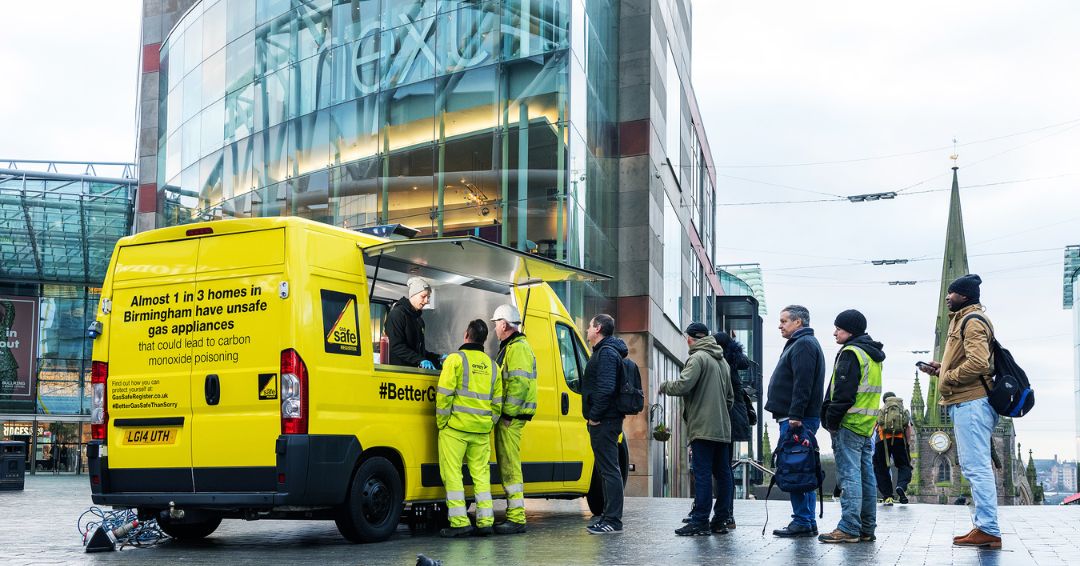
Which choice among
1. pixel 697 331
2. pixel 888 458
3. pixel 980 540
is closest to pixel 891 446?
pixel 888 458

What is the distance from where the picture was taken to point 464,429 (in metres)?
9.45

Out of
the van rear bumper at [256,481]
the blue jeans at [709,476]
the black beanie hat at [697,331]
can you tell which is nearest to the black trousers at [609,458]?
the blue jeans at [709,476]

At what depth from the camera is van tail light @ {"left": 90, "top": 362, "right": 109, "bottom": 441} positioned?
914 cm

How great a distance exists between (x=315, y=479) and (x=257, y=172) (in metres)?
19.6

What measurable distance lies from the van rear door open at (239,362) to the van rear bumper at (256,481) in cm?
2

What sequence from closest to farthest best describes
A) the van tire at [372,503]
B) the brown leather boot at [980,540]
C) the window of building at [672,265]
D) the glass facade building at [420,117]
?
the brown leather boot at [980,540], the van tire at [372,503], the glass facade building at [420,117], the window of building at [672,265]

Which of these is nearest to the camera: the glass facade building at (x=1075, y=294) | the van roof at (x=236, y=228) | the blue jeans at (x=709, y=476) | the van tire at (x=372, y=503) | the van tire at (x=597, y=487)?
the van roof at (x=236, y=228)

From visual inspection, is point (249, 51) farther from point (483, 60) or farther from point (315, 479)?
point (315, 479)

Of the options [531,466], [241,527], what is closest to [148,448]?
[241,527]

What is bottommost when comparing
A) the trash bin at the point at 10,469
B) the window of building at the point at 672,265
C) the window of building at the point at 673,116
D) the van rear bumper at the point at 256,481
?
the trash bin at the point at 10,469

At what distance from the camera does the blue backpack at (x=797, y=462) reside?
9.16 metres

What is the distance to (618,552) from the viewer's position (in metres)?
8.30

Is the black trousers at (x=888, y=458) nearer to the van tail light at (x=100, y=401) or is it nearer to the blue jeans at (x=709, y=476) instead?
the blue jeans at (x=709, y=476)

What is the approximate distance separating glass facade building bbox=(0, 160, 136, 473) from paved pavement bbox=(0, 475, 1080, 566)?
32.9m
